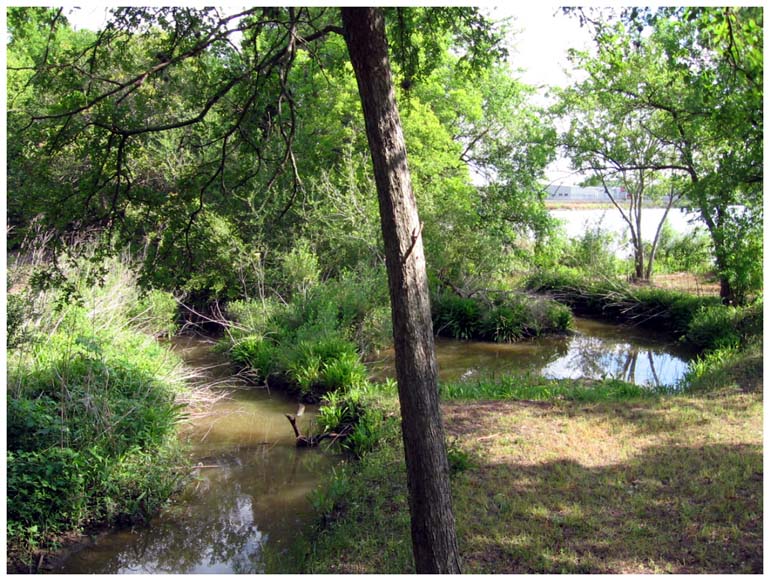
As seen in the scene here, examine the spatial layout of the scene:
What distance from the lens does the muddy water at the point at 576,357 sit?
13016 mm

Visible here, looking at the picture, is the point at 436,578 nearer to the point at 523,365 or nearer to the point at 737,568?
the point at 737,568

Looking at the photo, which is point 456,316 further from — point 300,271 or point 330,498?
point 330,498

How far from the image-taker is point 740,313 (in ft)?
42.2

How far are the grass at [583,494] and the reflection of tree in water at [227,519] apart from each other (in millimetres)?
801

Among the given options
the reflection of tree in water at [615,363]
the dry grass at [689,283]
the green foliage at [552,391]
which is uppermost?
the green foliage at [552,391]

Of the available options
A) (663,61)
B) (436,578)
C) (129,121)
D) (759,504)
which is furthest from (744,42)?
(663,61)

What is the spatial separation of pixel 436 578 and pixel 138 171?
1349 cm

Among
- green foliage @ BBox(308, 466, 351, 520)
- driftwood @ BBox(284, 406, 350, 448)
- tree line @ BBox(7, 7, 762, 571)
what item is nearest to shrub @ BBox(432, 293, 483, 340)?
tree line @ BBox(7, 7, 762, 571)

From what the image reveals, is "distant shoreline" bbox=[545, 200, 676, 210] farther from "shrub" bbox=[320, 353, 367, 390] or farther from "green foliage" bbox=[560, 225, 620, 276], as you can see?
"shrub" bbox=[320, 353, 367, 390]

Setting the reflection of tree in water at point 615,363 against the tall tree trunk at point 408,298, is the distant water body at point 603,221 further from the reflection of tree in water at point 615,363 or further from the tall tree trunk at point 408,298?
the tall tree trunk at point 408,298

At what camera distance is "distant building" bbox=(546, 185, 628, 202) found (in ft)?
72.1

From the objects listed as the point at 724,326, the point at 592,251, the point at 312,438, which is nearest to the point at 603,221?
the point at 592,251

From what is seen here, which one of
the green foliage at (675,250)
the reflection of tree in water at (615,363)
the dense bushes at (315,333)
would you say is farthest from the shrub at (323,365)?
the green foliage at (675,250)

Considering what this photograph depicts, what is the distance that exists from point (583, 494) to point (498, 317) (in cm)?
1044
